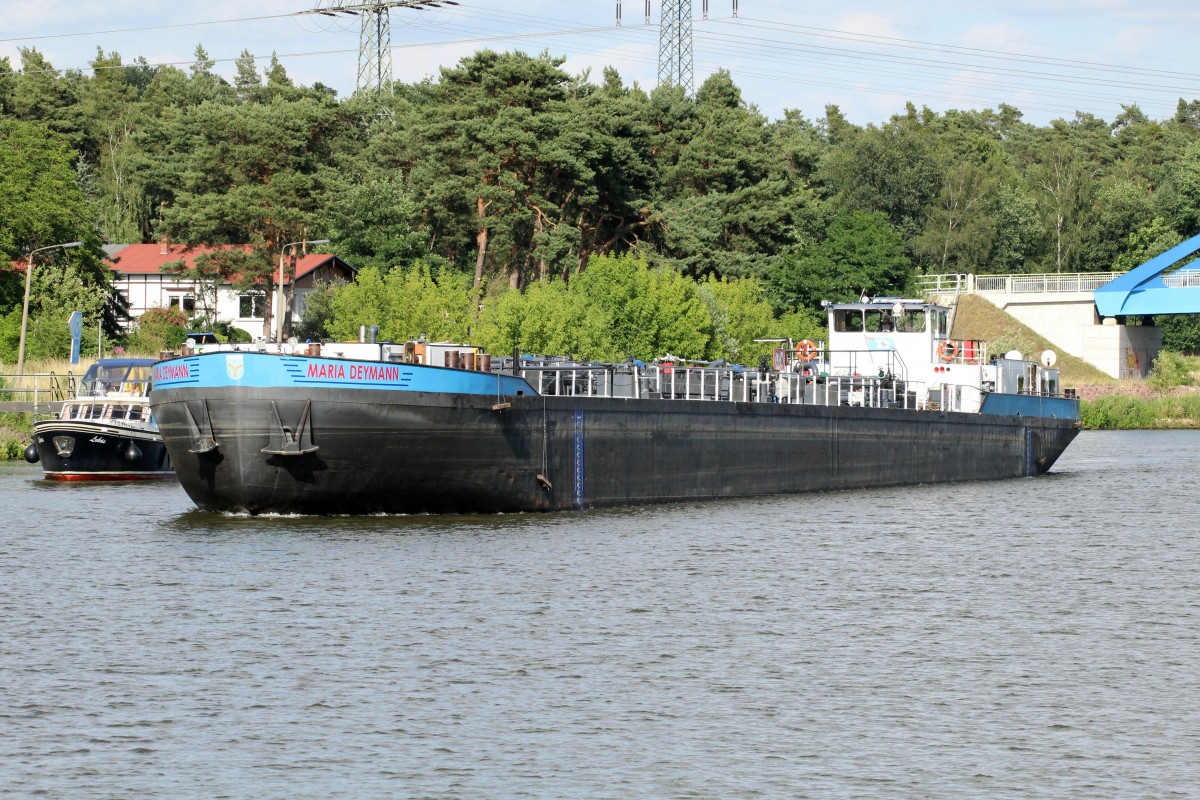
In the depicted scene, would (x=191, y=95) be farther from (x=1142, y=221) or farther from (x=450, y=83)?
(x=1142, y=221)

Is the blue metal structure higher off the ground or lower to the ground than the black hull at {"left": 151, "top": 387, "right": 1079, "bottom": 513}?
higher

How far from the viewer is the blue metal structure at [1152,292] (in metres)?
106

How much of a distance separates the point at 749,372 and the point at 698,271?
166ft

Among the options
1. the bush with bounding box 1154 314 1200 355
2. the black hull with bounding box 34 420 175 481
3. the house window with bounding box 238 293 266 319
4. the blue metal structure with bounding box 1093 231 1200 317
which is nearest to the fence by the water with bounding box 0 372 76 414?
the black hull with bounding box 34 420 175 481

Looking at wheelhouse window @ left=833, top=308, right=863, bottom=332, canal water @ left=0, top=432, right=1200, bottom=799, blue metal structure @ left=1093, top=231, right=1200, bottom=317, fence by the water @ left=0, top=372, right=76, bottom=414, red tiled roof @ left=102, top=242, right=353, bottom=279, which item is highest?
red tiled roof @ left=102, top=242, right=353, bottom=279

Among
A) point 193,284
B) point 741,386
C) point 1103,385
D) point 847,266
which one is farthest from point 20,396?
point 1103,385

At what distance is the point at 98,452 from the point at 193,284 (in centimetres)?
5184

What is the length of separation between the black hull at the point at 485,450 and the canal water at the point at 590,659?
960 millimetres

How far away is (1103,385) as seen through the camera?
348 ft

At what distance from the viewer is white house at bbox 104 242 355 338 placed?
100m

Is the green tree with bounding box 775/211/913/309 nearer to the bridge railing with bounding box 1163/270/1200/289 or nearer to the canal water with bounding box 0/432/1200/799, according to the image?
the bridge railing with bounding box 1163/270/1200/289

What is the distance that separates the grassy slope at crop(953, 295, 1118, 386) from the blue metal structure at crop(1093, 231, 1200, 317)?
4.10m

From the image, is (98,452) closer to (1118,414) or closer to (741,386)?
(741,386)

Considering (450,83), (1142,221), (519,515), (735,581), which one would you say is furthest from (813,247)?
(735,581)
